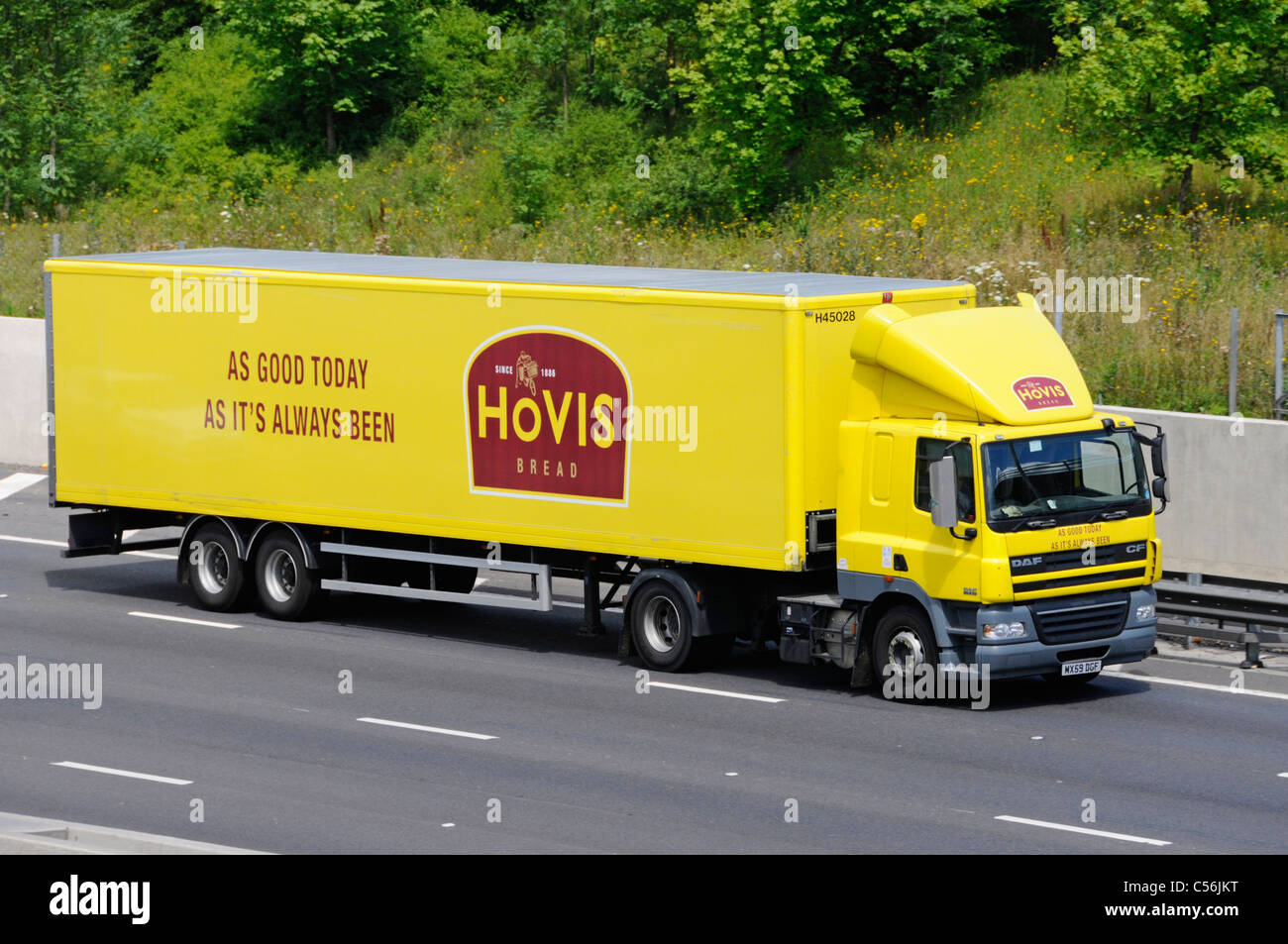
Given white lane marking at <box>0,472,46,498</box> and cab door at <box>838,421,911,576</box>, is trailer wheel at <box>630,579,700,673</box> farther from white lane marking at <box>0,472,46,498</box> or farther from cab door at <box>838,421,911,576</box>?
white lane marking at <box>0,472,46,498</box>

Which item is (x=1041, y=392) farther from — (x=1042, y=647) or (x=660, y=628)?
(x=660, y=628)

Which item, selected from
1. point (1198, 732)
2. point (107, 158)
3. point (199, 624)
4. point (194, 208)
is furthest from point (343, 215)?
point (1198, 732)

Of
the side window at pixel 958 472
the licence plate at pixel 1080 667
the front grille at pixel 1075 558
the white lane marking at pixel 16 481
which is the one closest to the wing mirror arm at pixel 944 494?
the side window at pixel 958 472

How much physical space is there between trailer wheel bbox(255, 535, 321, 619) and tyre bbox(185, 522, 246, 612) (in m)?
0.26

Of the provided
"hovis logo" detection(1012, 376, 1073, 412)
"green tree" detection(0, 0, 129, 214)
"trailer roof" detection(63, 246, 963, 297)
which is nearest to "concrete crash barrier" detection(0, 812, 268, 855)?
"trailer roof" detection(63, 246, 963, 297)

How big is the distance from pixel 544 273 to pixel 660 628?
3.60 metres

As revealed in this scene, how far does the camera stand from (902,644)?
16.1 m

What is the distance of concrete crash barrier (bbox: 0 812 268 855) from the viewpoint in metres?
9.15

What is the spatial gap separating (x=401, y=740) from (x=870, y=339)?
199 inches

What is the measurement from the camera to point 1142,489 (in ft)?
53.2

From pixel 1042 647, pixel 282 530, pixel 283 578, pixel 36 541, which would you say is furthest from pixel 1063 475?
pixel 36 541

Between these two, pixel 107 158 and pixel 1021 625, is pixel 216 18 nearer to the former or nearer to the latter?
pixel 107 158
